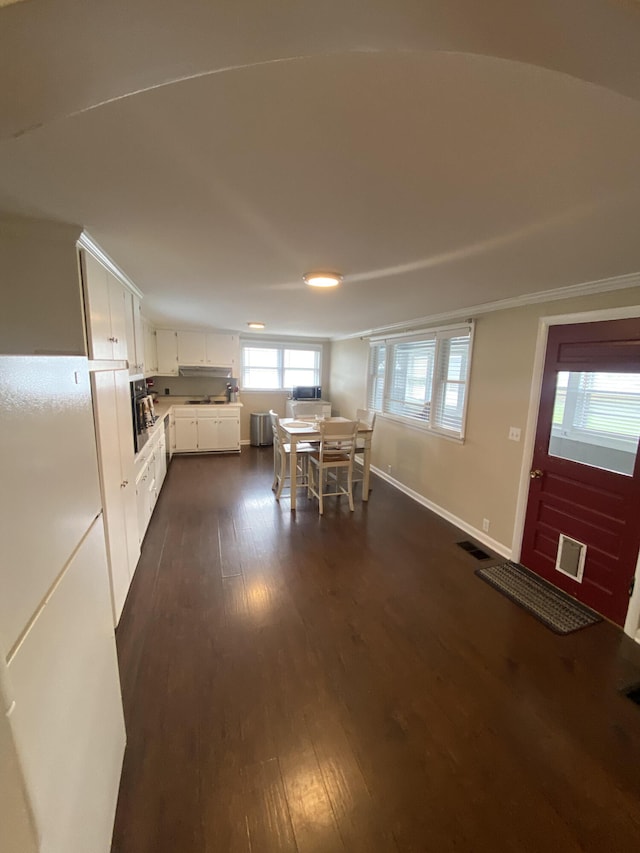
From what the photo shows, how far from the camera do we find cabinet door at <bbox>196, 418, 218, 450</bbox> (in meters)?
6.18

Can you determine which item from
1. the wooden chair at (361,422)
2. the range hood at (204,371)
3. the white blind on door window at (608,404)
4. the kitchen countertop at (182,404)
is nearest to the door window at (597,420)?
the white blind on door window at (608,404)

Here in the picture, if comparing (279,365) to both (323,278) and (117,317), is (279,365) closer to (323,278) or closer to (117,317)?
(117,317)

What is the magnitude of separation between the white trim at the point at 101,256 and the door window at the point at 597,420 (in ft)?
10.6

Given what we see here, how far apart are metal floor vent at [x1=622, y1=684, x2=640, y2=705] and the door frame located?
46cm

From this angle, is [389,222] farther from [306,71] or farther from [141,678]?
[141,678]

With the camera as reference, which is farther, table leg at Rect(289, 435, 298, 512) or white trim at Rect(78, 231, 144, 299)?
table leg at Rect(289, 435, 298, 512)

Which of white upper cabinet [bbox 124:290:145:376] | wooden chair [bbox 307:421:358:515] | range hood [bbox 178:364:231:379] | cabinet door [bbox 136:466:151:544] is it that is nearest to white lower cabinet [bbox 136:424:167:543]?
cabinet door [bbox 136:466:151:544]

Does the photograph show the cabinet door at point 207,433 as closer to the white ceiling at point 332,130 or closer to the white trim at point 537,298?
the white trim at point 537,298

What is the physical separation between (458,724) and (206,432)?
214 inches

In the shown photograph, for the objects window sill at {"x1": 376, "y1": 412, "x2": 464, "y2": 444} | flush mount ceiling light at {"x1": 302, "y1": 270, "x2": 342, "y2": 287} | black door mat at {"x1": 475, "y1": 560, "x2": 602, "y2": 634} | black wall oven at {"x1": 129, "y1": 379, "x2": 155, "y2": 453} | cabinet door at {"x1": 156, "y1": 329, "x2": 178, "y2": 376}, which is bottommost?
black door mat at {"x1": 475, "y1": 560, "x2": 602, "y2": 634}

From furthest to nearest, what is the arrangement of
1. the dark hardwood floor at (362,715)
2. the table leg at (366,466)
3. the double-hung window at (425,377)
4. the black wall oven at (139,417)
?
1. the table leg at (366,466)
2. the double-hung window at (425,377)
3. the black wall oven at (139,417)
4. the dark hardwood floor at (362,715)

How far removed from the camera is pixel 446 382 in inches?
160

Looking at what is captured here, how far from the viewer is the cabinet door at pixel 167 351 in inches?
236

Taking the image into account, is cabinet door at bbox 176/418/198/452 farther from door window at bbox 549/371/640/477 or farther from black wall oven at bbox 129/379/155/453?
door window at bbox 549/371/640/477
